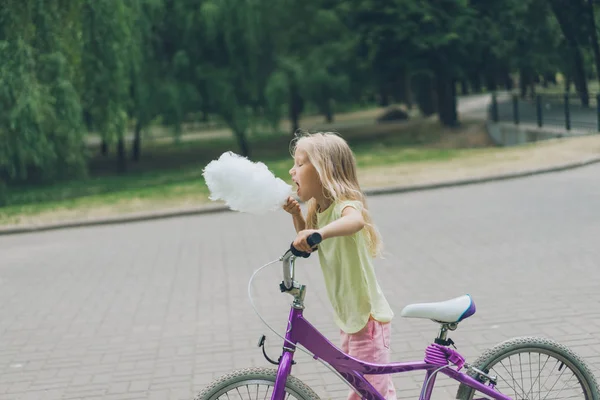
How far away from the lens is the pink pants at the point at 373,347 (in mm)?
3643

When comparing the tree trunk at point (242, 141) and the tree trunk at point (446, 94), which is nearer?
the tree trunk at point (242, 141)

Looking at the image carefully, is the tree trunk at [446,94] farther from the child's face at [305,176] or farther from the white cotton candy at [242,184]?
the white cotton candy at [242,184]

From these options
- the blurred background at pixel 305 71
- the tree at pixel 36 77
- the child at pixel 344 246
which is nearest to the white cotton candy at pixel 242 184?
the child at pixel 344 246

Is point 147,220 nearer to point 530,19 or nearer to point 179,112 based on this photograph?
point 179,112

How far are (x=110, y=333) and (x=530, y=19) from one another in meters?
29.0

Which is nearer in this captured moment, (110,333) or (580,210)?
(110,333)

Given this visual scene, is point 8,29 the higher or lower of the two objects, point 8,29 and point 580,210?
the higher

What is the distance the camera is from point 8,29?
1619 centimetres

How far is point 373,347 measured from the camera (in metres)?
3.65

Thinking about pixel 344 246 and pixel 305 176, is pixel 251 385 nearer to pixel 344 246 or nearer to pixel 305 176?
pixel 344 246

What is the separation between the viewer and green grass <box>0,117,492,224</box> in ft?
54.5

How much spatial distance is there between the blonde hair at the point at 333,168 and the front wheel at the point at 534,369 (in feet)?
2.39

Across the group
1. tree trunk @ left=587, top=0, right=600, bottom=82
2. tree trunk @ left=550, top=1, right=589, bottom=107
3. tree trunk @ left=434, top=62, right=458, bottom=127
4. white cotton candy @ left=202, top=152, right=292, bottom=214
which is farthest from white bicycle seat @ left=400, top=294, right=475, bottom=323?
tree trunk @ left=587, top=0, right=600, bottom=82

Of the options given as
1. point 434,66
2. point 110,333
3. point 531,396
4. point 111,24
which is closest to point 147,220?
point 111,24
